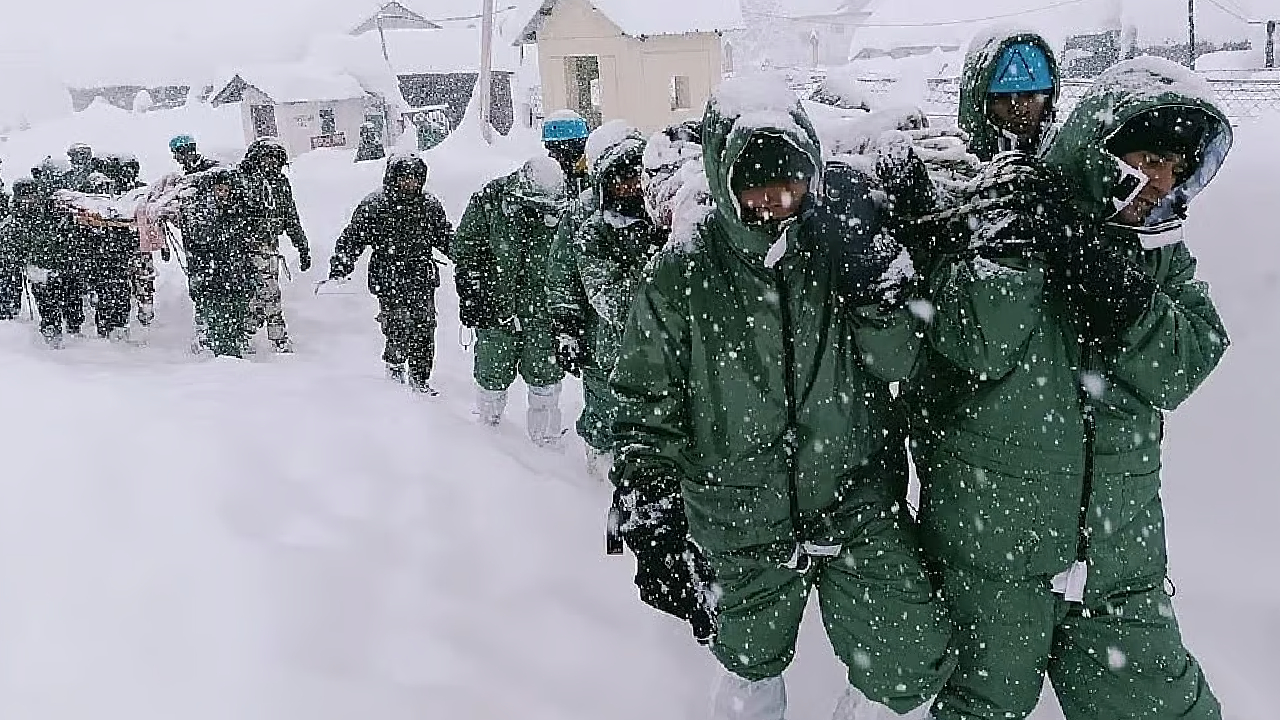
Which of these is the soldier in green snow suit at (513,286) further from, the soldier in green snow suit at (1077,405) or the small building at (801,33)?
the small building at (801,33)

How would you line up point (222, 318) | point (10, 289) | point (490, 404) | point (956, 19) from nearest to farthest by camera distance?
point (490, 404), point (222, 318), point (10, 289), point (956, 19)

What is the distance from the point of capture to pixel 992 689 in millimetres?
2459

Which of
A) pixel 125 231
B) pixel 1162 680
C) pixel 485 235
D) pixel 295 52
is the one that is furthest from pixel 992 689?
pixel 295 52

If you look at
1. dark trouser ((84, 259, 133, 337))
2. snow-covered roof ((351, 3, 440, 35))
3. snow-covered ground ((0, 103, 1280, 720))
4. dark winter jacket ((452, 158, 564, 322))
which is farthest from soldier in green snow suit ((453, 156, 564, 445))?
snow-covered roof ((351, 3, 440, 35))

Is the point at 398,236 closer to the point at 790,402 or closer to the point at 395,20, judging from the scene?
the point at 790,402

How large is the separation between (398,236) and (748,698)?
5.13 m

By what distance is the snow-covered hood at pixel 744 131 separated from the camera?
7.40 feet

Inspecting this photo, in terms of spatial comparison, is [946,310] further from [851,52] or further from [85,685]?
[851,52]

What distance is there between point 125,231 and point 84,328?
Answer: 1.63 metres

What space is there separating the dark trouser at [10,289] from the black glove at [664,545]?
9729 mm

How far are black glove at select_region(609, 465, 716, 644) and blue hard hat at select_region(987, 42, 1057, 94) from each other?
1321 mm

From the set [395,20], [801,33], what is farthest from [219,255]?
[801,33]

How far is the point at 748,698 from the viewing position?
2600 mm

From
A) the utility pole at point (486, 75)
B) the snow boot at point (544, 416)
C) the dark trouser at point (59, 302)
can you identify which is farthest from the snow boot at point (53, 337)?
the utility pole at point (486, 75)
